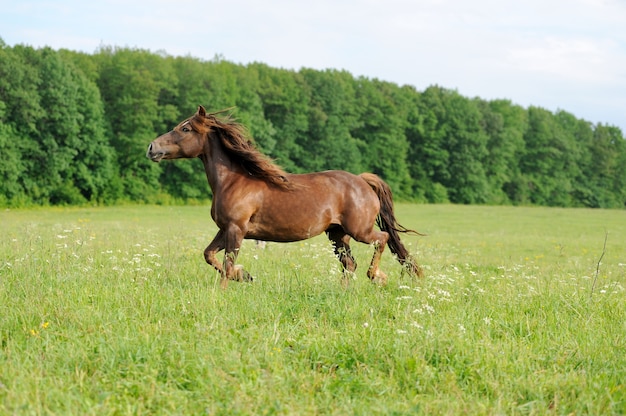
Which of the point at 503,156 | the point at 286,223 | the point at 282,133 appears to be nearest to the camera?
the point at 286,223

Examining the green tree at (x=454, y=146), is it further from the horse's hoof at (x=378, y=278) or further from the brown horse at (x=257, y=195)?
the horse's hoof at (x=378, y=278)

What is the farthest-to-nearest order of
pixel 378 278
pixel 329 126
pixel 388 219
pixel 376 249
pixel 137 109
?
pixel 329 126
pixel 137 109
pixel 388 219
pixel 376 249
pixel 378 278

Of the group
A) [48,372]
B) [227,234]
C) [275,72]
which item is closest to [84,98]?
[275,72]

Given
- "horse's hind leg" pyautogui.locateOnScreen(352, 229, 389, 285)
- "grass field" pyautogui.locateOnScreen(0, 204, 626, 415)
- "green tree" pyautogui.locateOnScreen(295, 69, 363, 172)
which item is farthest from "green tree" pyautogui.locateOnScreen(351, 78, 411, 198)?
"grass field" pyautogui.locateOnScreen(0, 204, 626, 415)

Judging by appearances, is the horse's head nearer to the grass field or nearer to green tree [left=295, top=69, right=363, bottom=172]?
the grass field

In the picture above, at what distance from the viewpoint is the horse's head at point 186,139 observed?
8.67m

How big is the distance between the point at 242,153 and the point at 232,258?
5.08 feet

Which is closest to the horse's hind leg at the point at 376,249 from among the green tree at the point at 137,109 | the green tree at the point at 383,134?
the green tree at the point at 137,109

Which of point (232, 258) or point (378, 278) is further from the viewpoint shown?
point (378, 278)

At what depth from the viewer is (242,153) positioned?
8.78 meters

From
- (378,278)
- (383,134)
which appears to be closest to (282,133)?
(383,134)

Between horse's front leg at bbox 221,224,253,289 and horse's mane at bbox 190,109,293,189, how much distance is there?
91cm

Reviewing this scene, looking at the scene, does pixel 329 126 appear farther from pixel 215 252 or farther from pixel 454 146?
pixel 215 252

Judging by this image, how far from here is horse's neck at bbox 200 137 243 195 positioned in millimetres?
8727
